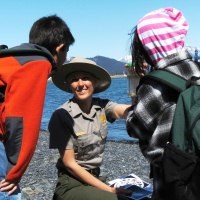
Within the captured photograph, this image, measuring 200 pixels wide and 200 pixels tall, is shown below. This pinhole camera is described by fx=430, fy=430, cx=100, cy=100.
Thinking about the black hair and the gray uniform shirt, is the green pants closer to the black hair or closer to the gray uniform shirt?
the gray uniform shirt

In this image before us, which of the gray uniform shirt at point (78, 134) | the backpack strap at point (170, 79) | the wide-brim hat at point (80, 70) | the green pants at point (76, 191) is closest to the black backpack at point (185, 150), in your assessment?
the backpack strap at point (170, 79)

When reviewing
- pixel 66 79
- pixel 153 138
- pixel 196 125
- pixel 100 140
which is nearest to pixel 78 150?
pixel 100 140

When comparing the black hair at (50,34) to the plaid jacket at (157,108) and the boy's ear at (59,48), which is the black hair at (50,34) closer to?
the boy's ear at (59,48)

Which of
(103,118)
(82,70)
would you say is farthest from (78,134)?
(82,70)

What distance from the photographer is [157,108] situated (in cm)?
277

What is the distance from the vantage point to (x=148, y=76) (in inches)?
109

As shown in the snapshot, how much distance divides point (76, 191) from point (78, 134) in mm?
536

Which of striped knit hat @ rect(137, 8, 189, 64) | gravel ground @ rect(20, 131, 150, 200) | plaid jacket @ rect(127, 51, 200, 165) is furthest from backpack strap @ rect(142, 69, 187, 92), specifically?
gravel ground @ rect(20, 131, 150, 200)

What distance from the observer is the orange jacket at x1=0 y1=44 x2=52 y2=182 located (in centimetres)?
328

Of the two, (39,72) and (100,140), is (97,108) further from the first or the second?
(39,72)

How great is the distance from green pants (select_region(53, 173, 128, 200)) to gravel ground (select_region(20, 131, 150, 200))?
3943 millimetres

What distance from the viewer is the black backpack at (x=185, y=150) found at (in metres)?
2.56

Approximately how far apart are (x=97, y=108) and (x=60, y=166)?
2.23 feet

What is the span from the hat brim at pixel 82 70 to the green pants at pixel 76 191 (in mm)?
964
